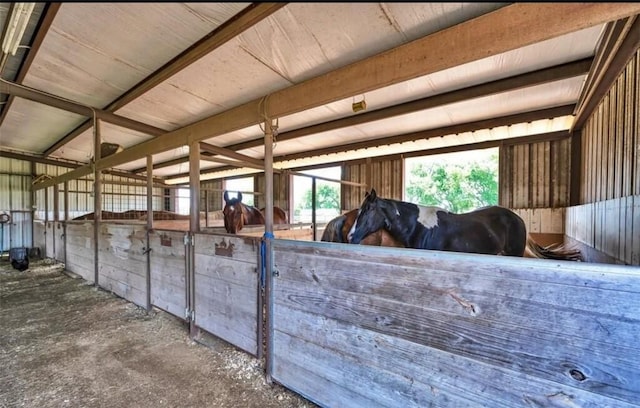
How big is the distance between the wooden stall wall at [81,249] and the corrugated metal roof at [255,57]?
207 cm

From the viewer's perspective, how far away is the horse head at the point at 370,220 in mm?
1998

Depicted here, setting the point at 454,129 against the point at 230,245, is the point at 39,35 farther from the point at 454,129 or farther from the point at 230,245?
the point at 454,129

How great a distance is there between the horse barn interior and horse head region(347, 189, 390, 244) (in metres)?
0.54

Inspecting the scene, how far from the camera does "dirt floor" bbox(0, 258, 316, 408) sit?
66.0 inches

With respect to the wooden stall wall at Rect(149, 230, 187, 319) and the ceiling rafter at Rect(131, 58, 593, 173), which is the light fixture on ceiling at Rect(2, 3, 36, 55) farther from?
the ceiling rafter at Rect(131, 58, 593, 173)

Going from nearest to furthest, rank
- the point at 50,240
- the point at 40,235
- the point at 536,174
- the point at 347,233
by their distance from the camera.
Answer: the point at 347,233
the point at 536,174
the point at 50,240
the point at 40,235

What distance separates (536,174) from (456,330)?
4.73m

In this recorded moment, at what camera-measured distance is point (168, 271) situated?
2760 mm

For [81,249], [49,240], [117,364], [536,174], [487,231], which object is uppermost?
[536,174]

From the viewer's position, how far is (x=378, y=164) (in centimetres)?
622

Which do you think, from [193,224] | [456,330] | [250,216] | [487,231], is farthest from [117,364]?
[487,231]

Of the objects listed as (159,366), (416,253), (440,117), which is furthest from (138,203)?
(416,253)

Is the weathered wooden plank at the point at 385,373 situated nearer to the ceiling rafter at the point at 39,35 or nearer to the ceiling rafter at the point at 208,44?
the ceiling rafter at the point at 208,44

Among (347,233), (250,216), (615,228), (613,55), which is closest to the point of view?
(613,55)
